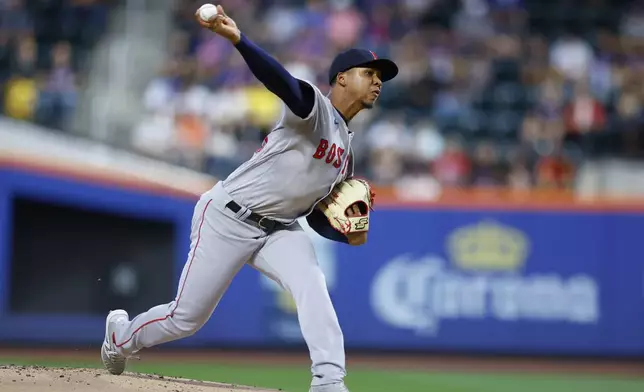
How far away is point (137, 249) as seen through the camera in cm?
1027

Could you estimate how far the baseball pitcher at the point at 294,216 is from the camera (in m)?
4.86

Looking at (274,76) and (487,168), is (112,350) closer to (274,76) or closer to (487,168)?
(274,76)

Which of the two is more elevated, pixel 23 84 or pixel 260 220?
pixel 23 84

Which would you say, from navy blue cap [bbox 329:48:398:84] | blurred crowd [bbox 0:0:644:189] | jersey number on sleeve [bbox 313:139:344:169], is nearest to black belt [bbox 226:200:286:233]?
jersey number on sleeve [bbox 313:139:344:169]

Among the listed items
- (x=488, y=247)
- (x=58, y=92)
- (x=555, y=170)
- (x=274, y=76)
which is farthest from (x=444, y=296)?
(x=274, y=76)

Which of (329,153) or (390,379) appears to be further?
(390,379)

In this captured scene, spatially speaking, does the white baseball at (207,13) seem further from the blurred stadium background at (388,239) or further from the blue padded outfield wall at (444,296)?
the blue padded outfield wall at (444,296)

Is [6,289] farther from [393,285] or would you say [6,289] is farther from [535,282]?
[535,282]

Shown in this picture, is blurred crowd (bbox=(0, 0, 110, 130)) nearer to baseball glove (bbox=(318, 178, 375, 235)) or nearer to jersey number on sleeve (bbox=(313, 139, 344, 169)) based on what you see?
baseball glove (bbox=(318, 178, 375, 235))

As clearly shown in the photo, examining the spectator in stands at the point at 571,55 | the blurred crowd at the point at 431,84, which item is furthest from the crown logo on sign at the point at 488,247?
the spectator in stands at the point at 571,55

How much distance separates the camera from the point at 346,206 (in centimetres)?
521

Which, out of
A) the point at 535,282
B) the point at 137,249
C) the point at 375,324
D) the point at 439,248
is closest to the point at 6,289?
the point at 137,249

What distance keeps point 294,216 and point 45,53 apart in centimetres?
784

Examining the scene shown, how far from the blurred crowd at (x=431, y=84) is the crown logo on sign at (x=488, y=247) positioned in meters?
0.69
